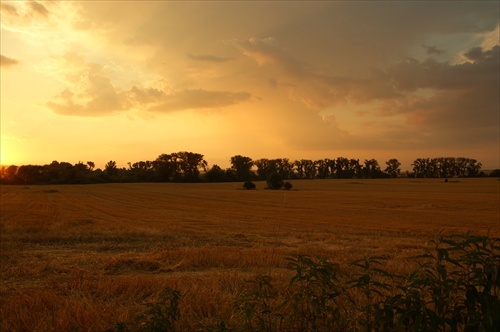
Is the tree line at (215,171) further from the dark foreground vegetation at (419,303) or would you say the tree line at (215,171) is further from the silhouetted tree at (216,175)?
the dark foreground vegetation at (419,303)

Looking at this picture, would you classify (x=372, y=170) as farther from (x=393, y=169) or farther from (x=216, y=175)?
(x=216, y=175)

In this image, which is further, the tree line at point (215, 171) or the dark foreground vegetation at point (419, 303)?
the tree line at point (215, 171)

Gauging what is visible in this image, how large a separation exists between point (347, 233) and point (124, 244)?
44.0 ft

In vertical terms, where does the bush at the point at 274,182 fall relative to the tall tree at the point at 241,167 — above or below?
below

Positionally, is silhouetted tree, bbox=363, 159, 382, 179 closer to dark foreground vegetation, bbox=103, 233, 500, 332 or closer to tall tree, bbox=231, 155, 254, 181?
tall tree, bbox=231, 155, 254, 181

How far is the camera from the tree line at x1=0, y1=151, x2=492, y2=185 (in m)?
142

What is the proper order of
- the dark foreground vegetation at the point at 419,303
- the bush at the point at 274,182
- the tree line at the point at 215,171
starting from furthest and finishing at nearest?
the tree line at the point at 215,171 → the bush at the point at 274,182 → the dark foreground vegetation at the point at 419,303

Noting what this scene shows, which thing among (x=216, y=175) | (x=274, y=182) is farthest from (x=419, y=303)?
(x=216, y=175)

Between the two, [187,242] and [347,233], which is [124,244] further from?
[347,233]

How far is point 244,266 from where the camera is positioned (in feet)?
36.9

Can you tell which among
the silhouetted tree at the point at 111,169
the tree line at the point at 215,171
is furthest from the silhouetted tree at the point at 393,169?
the silhouetted tree at the point at 111,169

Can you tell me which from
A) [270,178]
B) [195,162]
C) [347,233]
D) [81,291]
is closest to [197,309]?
[81,291]

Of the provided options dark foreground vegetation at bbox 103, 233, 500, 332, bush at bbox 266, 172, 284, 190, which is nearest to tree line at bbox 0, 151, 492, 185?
bush at bbox 266, 172, 284, 190

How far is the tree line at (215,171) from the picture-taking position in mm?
141750
